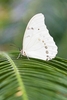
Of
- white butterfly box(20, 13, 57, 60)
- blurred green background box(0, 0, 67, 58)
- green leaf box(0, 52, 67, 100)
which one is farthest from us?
blurred green background box(0, 0, 67, 58)

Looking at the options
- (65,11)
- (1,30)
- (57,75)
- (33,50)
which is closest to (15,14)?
(1,30)

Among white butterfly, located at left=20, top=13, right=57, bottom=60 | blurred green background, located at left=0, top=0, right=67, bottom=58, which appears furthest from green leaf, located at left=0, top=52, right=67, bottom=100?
blurred green background, located at left=0, top=0, right=67, bottom=58

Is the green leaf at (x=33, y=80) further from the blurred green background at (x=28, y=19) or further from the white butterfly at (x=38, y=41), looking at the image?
the blurred green background at (x=28, y=19)

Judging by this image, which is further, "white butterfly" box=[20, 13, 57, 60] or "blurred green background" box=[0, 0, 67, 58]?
"blurred green background" box=[0, 0, 67, 58]

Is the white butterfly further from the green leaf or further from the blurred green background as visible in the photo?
the blurred green background

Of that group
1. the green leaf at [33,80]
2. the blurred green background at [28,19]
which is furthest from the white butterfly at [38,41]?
the blurred green background at [28,19]

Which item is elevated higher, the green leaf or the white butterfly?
the white butterfly

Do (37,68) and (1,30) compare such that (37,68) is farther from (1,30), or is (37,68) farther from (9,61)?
(1,30)
